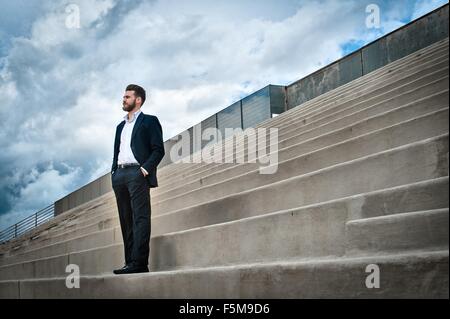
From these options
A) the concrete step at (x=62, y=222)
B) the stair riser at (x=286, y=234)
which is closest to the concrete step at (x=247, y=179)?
the stair riser at (x=286, y=234)

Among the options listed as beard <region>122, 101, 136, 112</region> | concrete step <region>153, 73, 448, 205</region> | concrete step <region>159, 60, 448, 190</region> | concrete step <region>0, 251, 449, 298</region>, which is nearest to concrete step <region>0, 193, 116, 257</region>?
concrete step <region>159, 60, 448, 190</region>

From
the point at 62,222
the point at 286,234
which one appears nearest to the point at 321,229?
the point at 286,234

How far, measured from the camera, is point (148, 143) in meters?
3.89

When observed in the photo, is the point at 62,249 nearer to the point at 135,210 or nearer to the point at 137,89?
the point at 135,210

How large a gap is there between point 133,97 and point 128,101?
0.18ft

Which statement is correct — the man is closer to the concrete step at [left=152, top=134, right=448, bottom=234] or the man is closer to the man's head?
the man's head

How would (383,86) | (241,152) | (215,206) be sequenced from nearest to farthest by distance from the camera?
(215,206)
(383,86)
(241,152)

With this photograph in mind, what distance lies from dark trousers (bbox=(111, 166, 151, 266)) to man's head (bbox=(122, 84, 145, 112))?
0.50 metres

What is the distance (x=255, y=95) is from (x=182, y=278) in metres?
10.3

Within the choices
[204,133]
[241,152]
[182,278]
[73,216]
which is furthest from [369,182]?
[204,133]

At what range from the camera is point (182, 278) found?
3160mm

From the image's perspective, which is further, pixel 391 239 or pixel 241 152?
pixel 241 152

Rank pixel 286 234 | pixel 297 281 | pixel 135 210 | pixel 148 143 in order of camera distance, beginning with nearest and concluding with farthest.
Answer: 1. pixel 297 281
2. pixel 286 234
3. pixel 135 210
4. pixel 148 143

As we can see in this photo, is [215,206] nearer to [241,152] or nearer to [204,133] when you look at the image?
[241,152]
